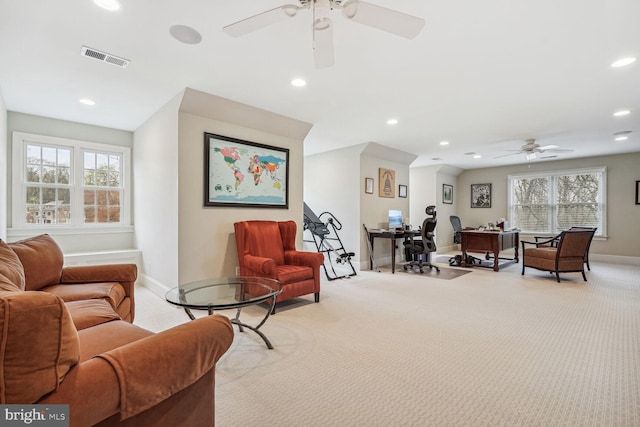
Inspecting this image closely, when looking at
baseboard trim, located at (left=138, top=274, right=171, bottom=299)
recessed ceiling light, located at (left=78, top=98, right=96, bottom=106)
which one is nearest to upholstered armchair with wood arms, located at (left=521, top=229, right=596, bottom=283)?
baseboard trim, located at (left=138, top=274, right=171, bottom=299)

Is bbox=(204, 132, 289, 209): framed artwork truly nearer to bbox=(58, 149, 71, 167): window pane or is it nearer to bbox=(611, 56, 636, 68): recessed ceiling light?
bbox=(58, 149, 71, 167): window pane

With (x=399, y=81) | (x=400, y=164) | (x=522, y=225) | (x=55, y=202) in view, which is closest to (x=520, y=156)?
(x=522, y=225)

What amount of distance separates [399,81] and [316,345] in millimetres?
2864

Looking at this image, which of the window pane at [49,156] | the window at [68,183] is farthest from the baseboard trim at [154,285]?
the window pane at [49,156]

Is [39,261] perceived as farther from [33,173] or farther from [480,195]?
[480,195]

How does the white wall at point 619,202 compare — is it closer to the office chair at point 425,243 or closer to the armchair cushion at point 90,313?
the office chair at point 425,243

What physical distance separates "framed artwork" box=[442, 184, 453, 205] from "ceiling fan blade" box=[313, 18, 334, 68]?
7.67m

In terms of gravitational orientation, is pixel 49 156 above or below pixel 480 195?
above

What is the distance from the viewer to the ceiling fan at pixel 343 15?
166cm

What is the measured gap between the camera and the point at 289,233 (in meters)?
4.21

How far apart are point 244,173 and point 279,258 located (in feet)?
4.26

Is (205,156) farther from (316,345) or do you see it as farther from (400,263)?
(400,263)

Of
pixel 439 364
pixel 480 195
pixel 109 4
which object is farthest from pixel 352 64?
pixel 480 195

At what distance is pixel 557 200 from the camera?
308 inches
